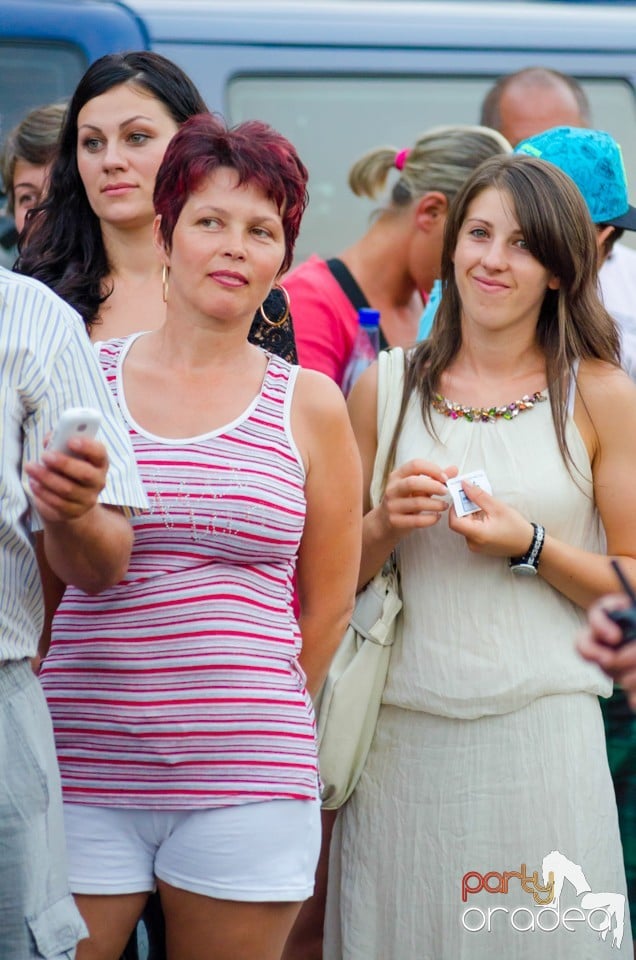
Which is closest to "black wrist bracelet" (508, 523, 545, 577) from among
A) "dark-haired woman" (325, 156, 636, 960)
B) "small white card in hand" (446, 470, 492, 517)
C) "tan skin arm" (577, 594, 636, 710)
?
"dark-haired woman" (325, 156, 636, 960)

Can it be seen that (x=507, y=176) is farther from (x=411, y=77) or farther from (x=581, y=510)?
(x=411, y=77)

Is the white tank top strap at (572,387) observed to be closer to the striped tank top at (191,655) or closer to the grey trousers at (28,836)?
the striped tank top at (191,655)

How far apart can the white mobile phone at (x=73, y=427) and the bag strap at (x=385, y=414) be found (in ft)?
3.86

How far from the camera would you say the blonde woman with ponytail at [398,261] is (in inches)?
149

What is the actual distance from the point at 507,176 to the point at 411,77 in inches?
90.2

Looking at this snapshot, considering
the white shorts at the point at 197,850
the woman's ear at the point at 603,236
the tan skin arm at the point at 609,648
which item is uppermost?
the woman's ear at the point at 603,236

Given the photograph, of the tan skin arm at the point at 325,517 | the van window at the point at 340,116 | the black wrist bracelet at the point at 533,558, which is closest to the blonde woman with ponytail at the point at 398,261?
the van window at the point at 340,116

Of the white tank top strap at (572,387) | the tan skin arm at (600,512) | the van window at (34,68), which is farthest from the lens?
the van window at (34,68)

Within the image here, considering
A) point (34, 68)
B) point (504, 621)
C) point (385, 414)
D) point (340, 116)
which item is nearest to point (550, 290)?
point (385, 414)

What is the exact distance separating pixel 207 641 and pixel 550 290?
3.77 ft

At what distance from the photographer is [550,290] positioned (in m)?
3.00

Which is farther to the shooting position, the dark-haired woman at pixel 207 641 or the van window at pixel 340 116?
the van window at pixel 340 116

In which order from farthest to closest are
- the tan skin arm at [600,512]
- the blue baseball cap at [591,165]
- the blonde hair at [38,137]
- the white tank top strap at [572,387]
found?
the blonde hair at [38,137]
the blue baseball cap at [591,165]
the white tank top strap at [572,387]
the tan skin arm at [600,512]

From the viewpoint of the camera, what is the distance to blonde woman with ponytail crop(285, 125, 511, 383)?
3781mm
